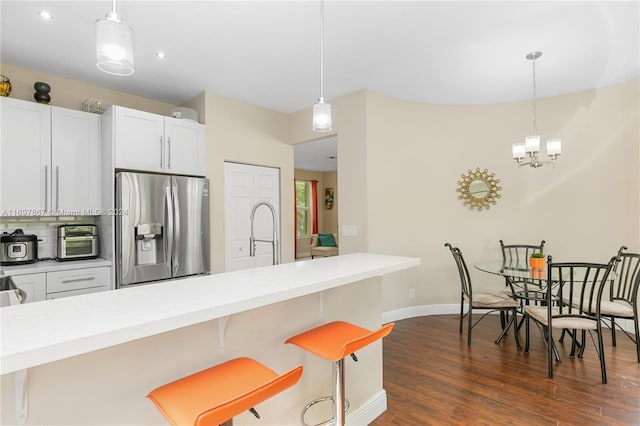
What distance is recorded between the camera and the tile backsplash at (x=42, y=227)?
301 centimetres

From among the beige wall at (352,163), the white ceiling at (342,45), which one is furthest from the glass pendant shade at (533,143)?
the beige wall at (352,163)

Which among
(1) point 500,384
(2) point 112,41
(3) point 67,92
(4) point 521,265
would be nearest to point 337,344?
(2) point 112,41

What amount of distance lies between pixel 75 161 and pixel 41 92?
0.67 meters

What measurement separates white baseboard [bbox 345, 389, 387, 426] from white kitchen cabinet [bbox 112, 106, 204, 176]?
114 inches

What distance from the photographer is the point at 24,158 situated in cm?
282

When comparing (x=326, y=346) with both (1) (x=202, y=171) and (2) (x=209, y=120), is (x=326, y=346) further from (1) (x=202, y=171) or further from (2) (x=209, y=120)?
(2) (x=209, y=120)

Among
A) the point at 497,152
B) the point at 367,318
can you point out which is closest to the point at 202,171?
the point at 367,318

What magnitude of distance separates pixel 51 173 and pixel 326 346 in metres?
3.06

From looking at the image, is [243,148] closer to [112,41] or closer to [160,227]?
[160,227]

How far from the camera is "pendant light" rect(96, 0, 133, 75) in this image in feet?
4.09

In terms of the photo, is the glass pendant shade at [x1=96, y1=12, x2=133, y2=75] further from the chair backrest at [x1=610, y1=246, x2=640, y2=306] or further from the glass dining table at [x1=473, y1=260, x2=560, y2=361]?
Result: the chair backrest at [x1=610, y1=246, x2=640, y2=306]

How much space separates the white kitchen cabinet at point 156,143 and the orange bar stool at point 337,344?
264 centimetres

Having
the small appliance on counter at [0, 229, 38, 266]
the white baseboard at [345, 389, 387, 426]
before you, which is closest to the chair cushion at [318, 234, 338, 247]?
the small appliance on counter at [0, 229, 38, 266]

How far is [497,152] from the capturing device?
428cm
